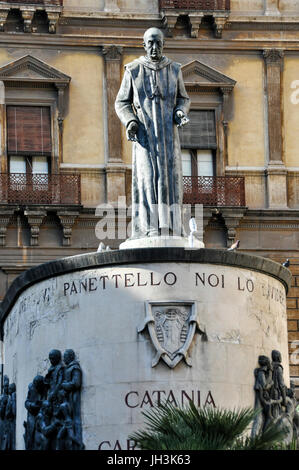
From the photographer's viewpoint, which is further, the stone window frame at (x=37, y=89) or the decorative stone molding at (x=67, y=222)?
the stone window frame at (x=37, y=89)

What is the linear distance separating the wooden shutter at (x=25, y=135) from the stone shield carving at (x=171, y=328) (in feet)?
56.1

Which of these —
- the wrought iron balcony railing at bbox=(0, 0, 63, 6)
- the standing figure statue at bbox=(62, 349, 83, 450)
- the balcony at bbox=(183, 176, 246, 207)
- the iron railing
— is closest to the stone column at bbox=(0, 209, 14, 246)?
the balcony at bbox=(183, 176, 246, 207)

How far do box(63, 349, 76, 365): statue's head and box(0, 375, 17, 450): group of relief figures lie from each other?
1.20 metres

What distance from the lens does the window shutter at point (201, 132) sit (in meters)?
36.7

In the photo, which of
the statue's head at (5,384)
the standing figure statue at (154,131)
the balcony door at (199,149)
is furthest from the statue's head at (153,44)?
the balcony door at (199,149)

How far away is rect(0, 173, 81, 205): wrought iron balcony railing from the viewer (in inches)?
1395

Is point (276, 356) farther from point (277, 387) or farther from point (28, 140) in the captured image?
point (28, 140)

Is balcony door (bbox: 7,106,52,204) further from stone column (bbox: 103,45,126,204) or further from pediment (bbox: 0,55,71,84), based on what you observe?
stone column (bbox: 103,45,126,204)

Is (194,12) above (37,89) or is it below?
above

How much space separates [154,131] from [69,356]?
2.69 m

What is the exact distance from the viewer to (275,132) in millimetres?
36719

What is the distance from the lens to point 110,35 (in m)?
36.9

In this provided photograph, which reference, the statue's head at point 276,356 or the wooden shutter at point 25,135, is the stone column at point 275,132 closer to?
the wooden shutter at point 25,135

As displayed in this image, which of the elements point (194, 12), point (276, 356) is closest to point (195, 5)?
point (194, 12)
